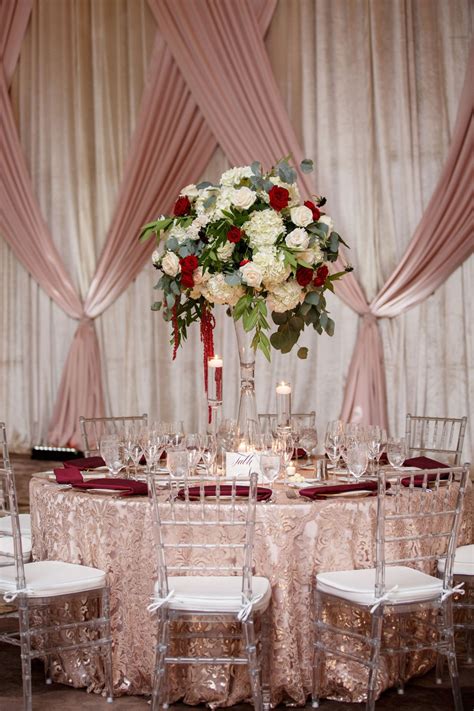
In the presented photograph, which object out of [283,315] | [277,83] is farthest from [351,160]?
[283,315]

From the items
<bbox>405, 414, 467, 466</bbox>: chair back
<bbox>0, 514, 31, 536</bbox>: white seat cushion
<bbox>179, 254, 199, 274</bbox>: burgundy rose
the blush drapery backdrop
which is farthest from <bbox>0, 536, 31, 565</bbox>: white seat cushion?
the blush drapery backdrop

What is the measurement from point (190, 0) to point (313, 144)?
1.57 m

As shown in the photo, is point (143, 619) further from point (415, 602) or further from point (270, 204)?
point (270, 204)

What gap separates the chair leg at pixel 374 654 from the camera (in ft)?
10.9

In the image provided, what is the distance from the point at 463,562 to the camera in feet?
12.6

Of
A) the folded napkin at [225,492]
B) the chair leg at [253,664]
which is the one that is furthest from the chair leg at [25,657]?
the chair leg at [253,664]

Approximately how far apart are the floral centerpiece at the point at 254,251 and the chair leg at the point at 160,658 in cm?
111

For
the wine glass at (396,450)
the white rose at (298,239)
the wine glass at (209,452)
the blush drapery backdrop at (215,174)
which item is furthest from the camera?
the blush drapery backdrop at (215,174)

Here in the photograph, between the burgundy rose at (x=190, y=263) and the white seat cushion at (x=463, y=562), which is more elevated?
the burgundy rose at (x=190, y=263)

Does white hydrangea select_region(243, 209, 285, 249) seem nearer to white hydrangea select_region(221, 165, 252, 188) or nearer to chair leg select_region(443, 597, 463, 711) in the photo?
white hydrangea select_region(221, 165, 252, 188)

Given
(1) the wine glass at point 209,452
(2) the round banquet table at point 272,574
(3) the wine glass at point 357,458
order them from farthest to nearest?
(1) the wine glass at point 209,452, (3) the wine glass at point 357,458, (2) the round banquet table at point 272,574

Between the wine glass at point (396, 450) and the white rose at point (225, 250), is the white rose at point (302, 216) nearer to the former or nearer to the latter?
the white rose at point (225, 250)

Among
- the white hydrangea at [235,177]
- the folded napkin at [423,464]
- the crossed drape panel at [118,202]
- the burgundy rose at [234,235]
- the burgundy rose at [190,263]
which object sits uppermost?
the crossed drape panel at [118,202]

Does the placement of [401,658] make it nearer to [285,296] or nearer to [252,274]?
[285,296]
